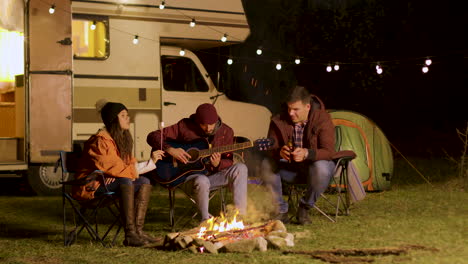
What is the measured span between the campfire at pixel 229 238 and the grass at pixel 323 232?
70mm

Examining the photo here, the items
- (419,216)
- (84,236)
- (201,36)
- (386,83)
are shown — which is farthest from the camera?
(386,83)

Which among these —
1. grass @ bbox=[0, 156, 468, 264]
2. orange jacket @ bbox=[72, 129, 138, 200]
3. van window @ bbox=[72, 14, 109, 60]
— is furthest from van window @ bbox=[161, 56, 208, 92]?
orange jacket @ bbox=[72, 129, 138, 200]

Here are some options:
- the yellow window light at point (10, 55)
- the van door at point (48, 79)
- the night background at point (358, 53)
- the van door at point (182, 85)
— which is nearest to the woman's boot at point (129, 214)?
the van door at point (48, 79)

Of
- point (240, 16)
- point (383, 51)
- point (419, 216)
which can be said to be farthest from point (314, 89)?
point (419, 216)

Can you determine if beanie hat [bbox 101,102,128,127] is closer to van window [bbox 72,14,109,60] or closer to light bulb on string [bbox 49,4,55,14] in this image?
light bulb on string [bbox 49,4,55,14]

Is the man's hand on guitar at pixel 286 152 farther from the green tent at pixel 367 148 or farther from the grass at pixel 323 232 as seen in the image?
the green tent at pixel 367 148

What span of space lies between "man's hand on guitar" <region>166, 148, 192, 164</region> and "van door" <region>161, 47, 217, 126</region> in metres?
3.48

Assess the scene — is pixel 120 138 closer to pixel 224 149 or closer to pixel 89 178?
pixel 89 178

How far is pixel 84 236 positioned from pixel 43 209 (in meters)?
2.06

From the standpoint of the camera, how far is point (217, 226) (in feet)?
18.9

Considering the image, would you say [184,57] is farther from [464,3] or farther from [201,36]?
[464,3]

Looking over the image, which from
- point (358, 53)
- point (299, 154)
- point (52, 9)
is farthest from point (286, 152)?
point (358, 53)

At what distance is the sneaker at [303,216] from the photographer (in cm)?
655

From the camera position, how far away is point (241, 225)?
583 cm
